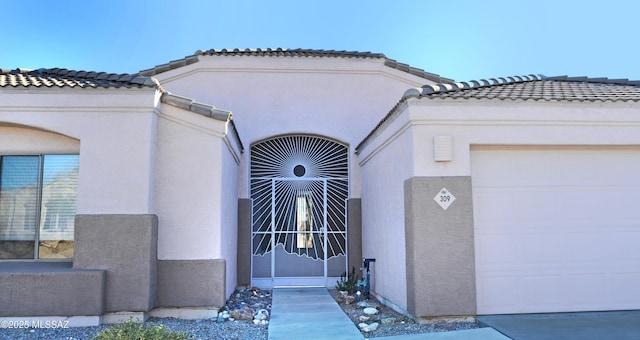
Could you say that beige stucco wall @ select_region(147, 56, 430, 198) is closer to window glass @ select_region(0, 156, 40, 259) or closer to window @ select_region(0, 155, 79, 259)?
window @ select_region(0, 155, 79, 259)

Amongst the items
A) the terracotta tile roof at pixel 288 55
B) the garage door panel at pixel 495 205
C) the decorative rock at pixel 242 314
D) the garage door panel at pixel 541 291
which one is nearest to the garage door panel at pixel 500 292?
the garage door panel at pixel 541 291

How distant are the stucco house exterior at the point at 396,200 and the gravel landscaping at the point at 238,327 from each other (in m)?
0.23

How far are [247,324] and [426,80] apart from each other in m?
7.84

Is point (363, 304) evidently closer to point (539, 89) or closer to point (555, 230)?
point (555, 230)

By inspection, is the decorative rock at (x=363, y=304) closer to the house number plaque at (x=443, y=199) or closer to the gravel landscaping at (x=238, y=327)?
the gravel landscaping at (x=238, y=327)

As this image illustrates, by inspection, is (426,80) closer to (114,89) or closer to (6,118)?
(114,89)

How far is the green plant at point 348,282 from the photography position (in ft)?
35.1

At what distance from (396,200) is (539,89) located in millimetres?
3206

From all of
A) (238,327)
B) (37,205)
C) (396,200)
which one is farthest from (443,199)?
(37,205)

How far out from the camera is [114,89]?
789cm

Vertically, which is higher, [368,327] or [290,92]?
[290,92]

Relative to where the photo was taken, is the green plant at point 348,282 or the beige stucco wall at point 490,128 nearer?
the beige stucco wall at point 490,128

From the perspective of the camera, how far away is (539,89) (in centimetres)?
908

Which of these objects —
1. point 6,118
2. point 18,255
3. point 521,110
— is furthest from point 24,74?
point 521,110
